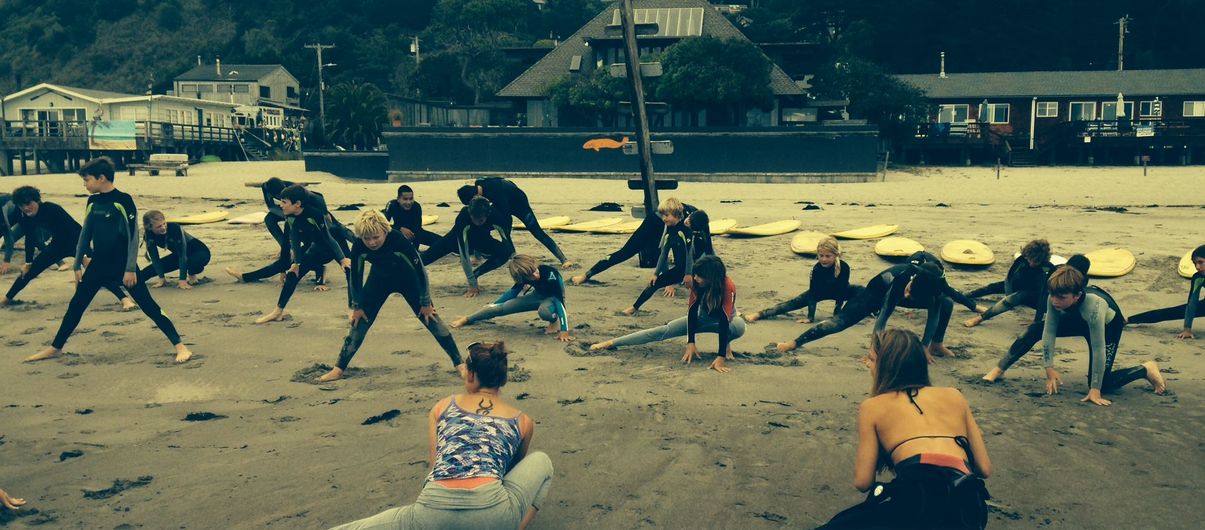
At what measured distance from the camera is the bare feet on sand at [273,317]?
10.8m

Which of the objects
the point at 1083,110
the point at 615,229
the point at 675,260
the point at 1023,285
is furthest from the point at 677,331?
the point at 1083,110

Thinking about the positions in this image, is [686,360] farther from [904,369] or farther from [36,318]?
[36,318]

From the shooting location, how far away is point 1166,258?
14.1 meters

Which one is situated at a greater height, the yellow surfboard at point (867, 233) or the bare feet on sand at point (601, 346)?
the yellow surfboard at point (867, 233)

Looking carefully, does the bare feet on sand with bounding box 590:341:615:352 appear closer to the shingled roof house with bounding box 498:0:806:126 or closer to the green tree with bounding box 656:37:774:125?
the green tree with bounding box 656:37:774:125

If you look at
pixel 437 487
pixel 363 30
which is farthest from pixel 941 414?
pixel 363 30

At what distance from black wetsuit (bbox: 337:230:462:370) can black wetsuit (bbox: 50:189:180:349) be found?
2.20 m

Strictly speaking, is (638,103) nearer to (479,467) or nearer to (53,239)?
(53,239)

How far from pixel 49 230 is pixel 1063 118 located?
153 ft

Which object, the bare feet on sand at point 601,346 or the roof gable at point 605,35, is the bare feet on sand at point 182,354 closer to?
the bare feet on sand at point 601,346

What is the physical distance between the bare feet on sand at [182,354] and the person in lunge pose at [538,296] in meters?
2.85

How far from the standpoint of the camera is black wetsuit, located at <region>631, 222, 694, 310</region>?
10594 millimetres

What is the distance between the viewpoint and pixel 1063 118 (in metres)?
47.6

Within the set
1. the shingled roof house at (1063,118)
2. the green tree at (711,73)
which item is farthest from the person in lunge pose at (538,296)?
the shingled roof house at (1063,118)
